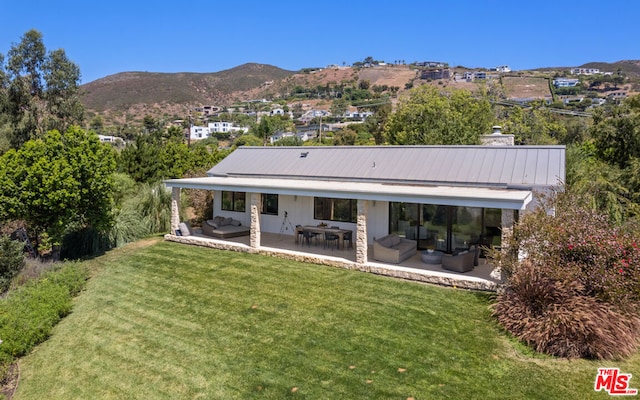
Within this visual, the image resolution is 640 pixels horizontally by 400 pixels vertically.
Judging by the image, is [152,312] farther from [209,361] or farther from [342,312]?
[342,312]

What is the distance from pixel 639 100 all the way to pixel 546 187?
13502 mm

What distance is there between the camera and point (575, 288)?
8938 mm

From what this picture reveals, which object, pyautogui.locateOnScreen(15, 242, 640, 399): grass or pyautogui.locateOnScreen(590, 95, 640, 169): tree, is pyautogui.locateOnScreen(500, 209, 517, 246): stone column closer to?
pyautogui.locateOnScreen(15, 242, 640, 399): grass

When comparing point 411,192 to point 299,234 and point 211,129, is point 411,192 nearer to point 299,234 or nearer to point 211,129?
point 299,234

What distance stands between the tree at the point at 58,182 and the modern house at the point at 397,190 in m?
3.00

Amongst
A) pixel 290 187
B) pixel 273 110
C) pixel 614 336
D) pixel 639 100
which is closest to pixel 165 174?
pixel 290 187

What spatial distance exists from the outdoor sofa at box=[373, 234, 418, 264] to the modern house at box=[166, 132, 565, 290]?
0.52 meters

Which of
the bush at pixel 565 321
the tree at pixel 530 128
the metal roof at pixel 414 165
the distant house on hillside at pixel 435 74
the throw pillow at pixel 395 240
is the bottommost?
the bush at pixel 565 321

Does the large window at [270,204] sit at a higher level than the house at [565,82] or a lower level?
lower

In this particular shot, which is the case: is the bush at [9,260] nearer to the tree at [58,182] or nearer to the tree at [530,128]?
the tree at [58,182]

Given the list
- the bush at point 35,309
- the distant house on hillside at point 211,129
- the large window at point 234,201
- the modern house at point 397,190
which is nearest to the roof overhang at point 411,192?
the modern house at point 397,190

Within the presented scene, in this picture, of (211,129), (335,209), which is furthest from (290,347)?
(211,129)

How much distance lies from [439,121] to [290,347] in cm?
2579

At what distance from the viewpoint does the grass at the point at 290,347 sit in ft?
24.6
